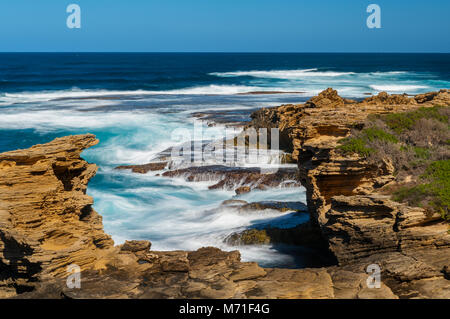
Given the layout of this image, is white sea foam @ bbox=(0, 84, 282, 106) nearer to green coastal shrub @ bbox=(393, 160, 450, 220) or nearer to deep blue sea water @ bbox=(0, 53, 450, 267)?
deep blue sea water @ bbox=(0, 53, 450, 267)

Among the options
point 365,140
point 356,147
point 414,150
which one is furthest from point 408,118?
point 356,147

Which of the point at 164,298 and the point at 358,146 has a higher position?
the point at 358,146

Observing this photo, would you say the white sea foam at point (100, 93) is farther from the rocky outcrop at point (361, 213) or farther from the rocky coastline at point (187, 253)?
the rocky outcrop at point (361, 213)

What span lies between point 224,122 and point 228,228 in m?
19.8

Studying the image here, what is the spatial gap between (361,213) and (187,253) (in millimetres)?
3857

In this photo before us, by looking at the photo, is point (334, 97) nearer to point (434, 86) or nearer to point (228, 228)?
point (228, 228)

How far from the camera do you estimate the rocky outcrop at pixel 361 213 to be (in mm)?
8570

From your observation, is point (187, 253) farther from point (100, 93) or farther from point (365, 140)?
point (100, 93)

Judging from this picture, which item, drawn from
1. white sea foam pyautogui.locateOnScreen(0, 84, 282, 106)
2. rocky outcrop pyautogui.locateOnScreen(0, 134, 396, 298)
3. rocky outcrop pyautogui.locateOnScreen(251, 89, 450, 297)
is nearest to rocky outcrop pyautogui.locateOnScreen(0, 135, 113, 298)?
rocky outcrop pyautogui.locateOnScreen(0, 134, 396, 298)

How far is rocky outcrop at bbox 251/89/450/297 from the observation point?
857cm

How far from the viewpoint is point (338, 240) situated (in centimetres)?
978

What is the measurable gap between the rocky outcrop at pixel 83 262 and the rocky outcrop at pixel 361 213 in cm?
78
